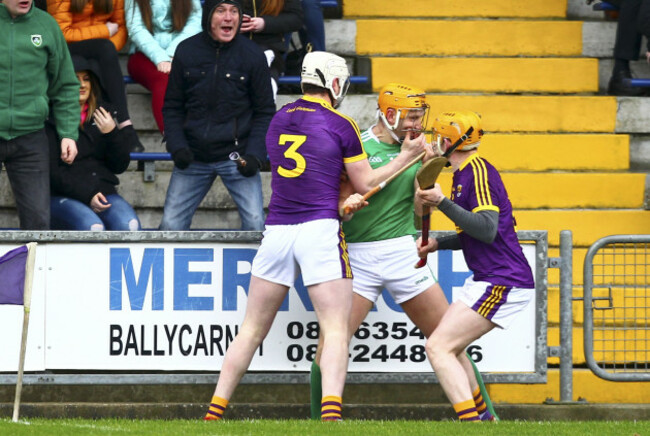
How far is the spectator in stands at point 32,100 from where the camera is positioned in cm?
951

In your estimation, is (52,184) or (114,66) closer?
(52,184)

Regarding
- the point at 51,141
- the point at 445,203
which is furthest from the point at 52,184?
the point at 445,203

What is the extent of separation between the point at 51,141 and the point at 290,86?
2.70 m

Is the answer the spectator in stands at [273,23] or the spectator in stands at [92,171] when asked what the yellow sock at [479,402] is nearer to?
the spectator in stands at [92,171]

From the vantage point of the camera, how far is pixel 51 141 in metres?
10.1

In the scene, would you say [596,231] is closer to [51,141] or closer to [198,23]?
[198,23]

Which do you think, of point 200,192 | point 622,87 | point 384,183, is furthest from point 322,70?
point 622,87

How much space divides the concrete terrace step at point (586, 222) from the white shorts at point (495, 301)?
12.2ft

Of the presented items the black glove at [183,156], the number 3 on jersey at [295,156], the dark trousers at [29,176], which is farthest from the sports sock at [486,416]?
the dark trousers at [29,176]

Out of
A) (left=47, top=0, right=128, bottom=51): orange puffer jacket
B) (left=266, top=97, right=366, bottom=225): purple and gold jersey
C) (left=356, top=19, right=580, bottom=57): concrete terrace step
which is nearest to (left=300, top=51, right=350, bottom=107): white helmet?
(left=266, top=97, right=366, bottom=225): purple and gold jersey

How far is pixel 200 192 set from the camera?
32.5 ft

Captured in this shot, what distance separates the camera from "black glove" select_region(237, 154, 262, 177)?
9633 millimetres

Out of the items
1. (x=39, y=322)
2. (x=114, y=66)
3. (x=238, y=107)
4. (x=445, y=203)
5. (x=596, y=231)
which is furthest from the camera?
(x=596, y=231)

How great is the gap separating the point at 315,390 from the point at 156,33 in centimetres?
430
